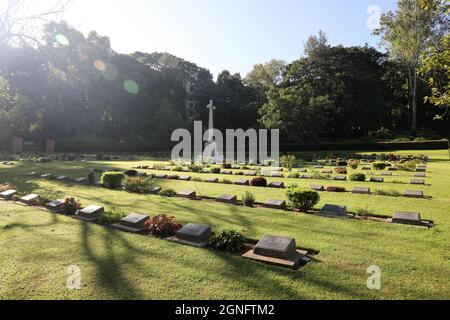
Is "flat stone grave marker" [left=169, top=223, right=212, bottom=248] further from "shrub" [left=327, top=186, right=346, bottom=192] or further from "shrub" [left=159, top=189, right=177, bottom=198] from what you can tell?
"shrub" [left=327, top=186, right=346, bottom=192]

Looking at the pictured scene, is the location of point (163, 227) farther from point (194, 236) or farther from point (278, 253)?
point (278, 253)

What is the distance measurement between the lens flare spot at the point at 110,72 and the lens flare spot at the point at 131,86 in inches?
57.2

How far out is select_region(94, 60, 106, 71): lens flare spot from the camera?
40.2 m

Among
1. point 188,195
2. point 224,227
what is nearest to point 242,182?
point 188,195

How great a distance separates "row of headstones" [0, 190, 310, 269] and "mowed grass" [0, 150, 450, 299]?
24 cm

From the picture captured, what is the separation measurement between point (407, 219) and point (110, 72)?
40730 mm

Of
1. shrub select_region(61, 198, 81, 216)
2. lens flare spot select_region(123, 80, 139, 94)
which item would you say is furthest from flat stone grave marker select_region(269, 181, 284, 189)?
lens flare spot select_region(123, 80, 139, 94)

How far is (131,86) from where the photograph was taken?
4253 centimetres

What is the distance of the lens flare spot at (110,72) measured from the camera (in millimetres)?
40812

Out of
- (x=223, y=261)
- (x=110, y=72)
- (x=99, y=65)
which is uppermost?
(x=99, y=65)

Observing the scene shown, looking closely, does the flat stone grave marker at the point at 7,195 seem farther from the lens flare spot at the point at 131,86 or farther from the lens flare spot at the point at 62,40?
the lens flare spot at the point at 131,86
